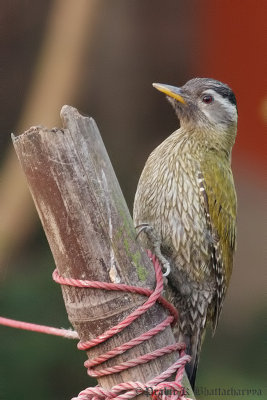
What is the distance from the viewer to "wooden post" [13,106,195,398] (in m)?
1.61

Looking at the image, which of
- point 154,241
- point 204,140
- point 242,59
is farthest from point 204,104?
point 242,59

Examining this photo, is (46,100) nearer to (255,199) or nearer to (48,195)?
(255,199)

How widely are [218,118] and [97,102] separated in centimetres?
110

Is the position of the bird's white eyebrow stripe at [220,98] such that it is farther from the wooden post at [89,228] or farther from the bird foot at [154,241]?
the wooden post at [89,228]

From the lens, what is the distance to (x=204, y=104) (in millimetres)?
3127

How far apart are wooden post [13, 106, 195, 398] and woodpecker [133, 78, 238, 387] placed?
3.42 feet

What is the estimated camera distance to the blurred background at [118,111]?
12.6 ft

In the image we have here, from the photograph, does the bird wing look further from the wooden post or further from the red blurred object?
the wooden post

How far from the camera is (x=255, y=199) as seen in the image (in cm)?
404

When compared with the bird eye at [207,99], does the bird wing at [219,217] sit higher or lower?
lower

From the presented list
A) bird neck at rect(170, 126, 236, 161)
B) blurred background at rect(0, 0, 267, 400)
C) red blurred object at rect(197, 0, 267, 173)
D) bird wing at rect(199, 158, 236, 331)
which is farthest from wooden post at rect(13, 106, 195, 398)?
red blurred object at rect(197, 0, 267, 173)

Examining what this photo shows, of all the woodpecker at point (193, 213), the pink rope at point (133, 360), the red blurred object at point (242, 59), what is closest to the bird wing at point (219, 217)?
the woodpecker at point (193, 213)

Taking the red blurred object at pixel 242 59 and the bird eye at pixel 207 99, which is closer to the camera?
the bird eye at pixel 207 99

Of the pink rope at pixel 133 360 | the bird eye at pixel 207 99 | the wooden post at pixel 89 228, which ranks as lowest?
the pink rope at pixel 133 360
